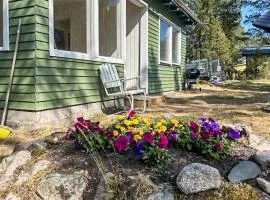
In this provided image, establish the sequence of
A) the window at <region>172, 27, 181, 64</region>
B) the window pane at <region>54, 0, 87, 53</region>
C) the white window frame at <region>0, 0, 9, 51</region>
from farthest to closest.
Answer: the window at <region>172, 27, 181, 64</region> < the window pane at <region>54, 0, 87, 53</region> < the white window frame at <region>0, 0, 9, 51</region>

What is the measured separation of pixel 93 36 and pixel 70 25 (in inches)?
21.7

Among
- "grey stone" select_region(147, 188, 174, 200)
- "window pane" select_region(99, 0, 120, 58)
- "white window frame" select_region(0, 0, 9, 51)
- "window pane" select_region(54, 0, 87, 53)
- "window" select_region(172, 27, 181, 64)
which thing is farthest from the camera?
"window" select_region(172, 27, 181, 64)

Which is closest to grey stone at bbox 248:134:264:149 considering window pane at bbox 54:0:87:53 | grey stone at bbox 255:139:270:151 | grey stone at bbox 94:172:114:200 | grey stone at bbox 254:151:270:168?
grey stone at bbox 255:139:270:151

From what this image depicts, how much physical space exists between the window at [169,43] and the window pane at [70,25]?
397 cm

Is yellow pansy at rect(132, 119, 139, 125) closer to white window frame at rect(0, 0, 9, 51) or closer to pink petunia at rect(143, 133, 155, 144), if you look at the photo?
pink petunia at rect(143, 133, 155, 144)

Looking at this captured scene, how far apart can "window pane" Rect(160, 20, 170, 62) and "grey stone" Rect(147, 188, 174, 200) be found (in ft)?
26.6

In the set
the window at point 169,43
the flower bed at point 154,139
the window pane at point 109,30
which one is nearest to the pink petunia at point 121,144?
the flower bed at point 154,139

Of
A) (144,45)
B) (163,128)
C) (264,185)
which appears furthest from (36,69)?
(144,45)

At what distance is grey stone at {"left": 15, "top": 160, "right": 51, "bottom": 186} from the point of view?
8.38 ft

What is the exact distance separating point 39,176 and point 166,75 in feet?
27.4

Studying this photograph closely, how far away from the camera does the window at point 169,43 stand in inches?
403

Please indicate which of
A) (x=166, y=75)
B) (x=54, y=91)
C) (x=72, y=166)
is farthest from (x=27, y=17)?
(x=166, y=75)

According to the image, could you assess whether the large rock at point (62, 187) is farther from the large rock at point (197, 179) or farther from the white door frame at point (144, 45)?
the white door frame at point (144, 45)

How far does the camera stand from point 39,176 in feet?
8.39
